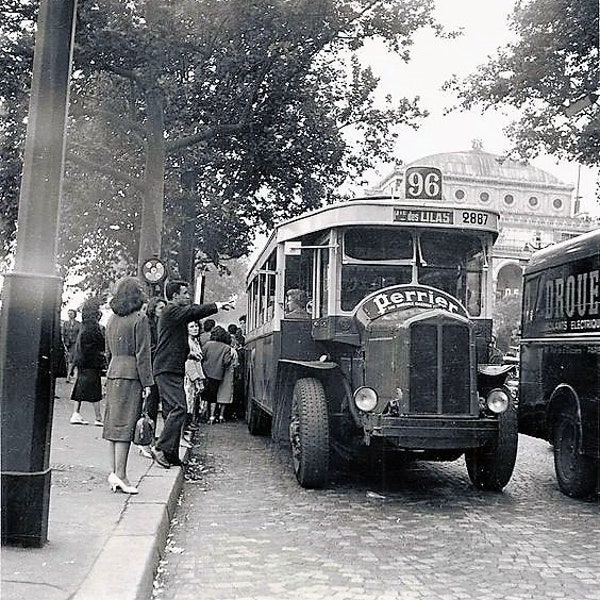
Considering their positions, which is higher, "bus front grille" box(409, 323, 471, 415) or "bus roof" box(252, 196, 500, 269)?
"bus roof" box(252, 196, 500, 269)

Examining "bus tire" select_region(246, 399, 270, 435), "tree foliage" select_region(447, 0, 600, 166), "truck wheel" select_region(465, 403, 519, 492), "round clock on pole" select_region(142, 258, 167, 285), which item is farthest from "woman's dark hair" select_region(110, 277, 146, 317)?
"tree foliage" select_region(447, 0, 600, 166)

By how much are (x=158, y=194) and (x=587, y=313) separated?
11.7 metres

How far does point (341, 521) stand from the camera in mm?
7070

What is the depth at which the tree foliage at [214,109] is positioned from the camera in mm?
16859

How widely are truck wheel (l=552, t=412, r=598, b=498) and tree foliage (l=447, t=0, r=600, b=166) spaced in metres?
9.86

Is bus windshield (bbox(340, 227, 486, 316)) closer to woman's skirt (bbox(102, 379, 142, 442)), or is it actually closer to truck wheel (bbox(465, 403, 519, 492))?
truck wheel (bbox(465, 403, 519, 492))

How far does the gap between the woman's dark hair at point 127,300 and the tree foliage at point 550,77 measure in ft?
40.9

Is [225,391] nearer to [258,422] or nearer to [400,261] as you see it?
[258,422]

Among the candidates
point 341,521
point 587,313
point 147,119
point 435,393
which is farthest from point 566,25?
point 341,521

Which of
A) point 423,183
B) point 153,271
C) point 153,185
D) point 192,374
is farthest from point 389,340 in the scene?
point 153,185

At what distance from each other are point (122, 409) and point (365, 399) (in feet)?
7.10

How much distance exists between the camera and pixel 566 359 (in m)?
8.77

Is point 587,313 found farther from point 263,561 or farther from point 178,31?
point 178,31

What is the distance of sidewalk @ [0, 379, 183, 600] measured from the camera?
A: 439 cm
